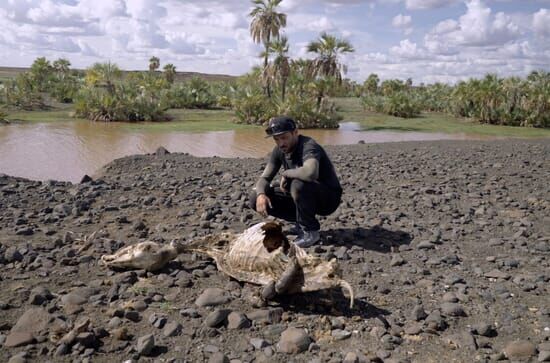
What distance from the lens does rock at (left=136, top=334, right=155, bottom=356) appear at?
327 cm

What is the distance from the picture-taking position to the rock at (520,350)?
3.30 metres

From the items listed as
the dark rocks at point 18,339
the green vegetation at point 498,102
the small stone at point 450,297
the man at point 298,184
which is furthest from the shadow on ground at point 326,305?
the green vegetation at point 498,102

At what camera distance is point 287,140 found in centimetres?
503

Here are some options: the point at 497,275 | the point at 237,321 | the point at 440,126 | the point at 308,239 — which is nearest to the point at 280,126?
the point at 308,239

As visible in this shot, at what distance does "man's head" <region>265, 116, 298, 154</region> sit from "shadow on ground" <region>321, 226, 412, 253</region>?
1.13 m

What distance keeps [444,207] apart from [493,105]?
29.1 metres

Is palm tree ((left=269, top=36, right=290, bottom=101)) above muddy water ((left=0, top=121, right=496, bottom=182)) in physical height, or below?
above

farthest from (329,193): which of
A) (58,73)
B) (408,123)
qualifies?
(58,73)

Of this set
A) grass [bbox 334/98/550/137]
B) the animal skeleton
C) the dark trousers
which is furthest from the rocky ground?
grass [bbox 334/98/550/137]

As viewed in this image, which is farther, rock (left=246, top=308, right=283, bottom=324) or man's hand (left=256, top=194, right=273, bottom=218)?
man's hand (left=256, top=194, right=273, bottom=218)

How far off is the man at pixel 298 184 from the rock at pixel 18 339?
7.87ft

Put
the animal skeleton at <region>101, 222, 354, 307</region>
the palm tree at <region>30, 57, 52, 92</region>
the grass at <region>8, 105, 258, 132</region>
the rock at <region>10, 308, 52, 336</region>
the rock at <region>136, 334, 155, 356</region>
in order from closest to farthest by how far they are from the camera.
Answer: the rock at <region>136, 334, 155, 356</region> → the rock at <region>10, 308, 52, 336</region> → the animal skeleton at <region>101, 222, 354, 307</region> → the grass at <region>8, 105, 258, 132</region> → the palm tree at <region>30, 57, 52, 92</region>

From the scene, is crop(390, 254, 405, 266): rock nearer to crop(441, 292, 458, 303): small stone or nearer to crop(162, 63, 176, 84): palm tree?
crop(441, 292, 458, 303): small stone

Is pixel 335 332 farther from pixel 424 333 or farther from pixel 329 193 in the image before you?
pixel 329 193
